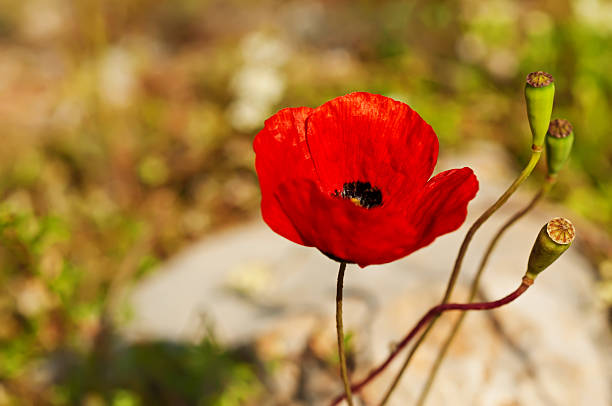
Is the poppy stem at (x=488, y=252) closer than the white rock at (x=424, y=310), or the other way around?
the poppy stem at (x=488, y=252)

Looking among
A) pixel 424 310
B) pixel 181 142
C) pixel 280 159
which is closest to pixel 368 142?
pixel 280 159

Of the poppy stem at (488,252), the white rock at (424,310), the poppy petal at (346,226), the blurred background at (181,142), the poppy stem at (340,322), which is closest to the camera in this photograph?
the poppy petal at (346,226)

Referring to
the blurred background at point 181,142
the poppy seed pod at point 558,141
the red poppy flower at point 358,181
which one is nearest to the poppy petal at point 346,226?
the red poppy flower at point 358,181

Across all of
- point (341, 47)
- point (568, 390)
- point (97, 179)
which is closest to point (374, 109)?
point (568, 390)

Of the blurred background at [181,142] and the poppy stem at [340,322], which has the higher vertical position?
Answer: the blurred background at [181,142]

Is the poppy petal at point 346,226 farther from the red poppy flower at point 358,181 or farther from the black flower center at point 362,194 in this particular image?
the black flower center at point 362,194

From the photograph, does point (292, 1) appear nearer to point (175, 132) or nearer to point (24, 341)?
point (175, 132)
